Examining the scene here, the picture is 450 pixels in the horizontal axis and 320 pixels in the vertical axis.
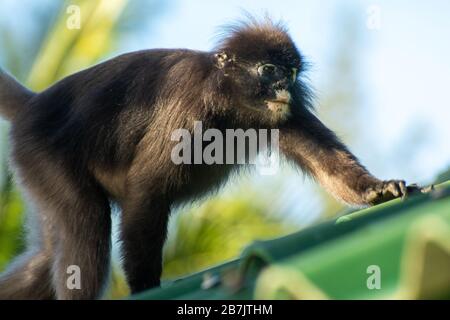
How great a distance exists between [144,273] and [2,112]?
88.7 inches

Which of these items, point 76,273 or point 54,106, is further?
point 54,106

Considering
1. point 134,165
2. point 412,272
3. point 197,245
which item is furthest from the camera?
point 197,245

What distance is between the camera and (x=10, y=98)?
23.9 feet

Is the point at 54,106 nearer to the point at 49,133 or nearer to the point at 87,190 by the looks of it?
the point at 49,133

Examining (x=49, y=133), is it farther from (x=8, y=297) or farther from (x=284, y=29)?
(x=284, y=29)

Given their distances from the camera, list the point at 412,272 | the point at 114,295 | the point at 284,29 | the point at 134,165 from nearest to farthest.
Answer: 1. the point at 412,272
2. the point at 134,165
3. the point at 284,29
4. the point at 114,295

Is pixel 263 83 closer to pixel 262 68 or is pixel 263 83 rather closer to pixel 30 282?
pixel 262 68

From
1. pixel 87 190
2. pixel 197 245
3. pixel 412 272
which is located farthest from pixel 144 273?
pixel 197 245

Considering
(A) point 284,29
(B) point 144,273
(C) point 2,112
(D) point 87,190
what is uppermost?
(A) point 284,29

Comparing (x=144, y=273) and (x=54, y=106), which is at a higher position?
(x=54, y=106)

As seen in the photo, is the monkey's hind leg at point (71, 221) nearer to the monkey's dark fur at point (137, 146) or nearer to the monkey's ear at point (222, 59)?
the monkey's dark fur at point (137, 146)

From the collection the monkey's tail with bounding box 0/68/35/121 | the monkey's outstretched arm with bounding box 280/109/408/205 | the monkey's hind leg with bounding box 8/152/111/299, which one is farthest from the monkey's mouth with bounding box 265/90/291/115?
the monkey's tail with bounding box 0/68/35/121

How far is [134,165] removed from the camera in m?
6.41

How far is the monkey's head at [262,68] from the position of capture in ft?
22.6
